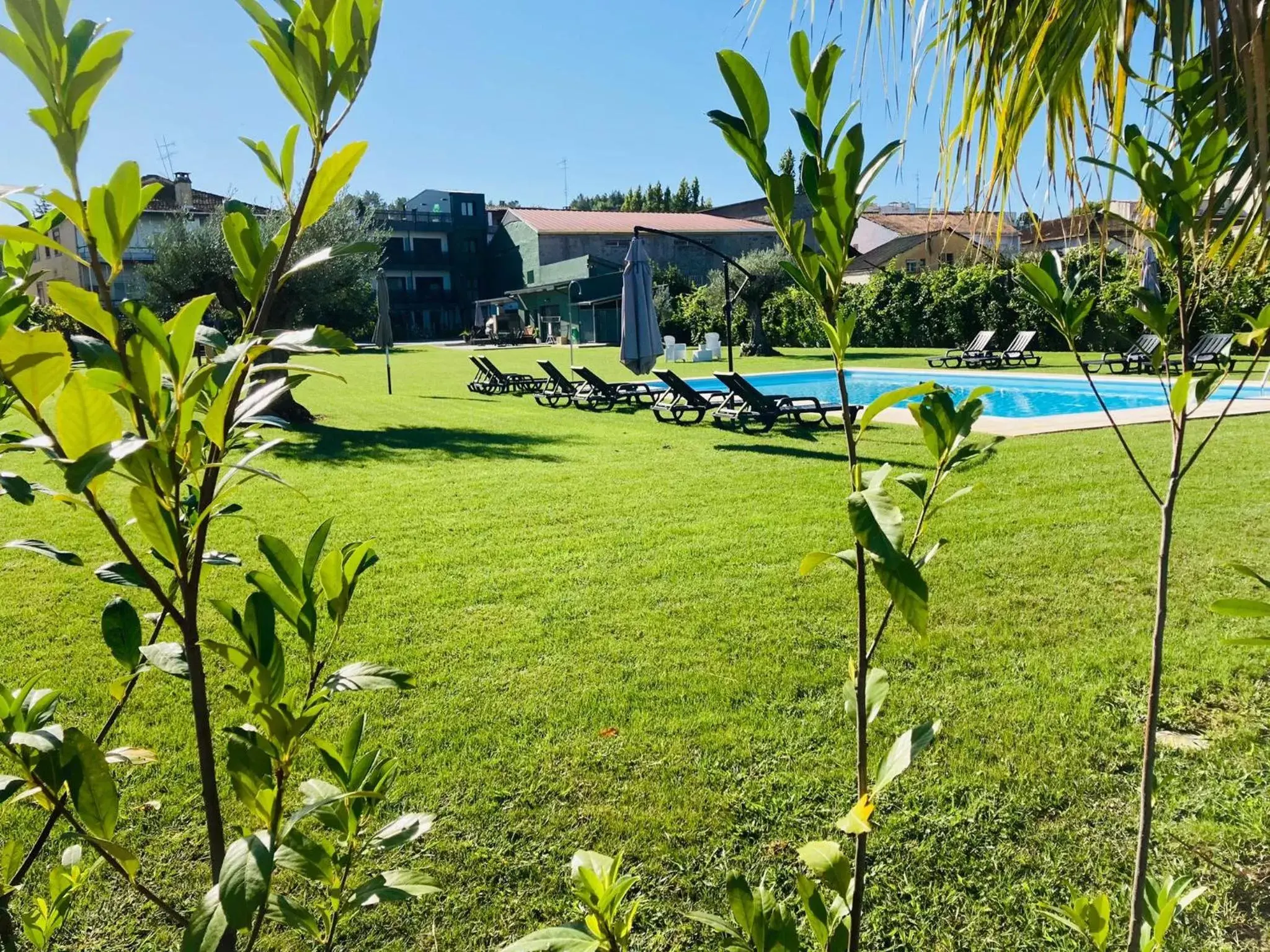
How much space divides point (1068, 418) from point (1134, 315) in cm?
1145

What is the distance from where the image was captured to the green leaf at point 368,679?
1.02 metres

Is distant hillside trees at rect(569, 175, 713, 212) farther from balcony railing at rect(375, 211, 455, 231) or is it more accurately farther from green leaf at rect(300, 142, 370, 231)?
green leaf at rect(300, 142, 370, 231)

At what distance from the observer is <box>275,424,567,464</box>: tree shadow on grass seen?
10672 millimetres

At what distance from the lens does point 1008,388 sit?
63.2 feet

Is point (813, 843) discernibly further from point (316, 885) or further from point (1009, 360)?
point (1009, 360)

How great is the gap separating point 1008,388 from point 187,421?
20.5 meters

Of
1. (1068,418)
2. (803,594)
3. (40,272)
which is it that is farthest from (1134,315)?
(1068,418)

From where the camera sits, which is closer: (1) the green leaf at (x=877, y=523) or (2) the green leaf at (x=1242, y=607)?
(1) the green leaf at (x=877, y=523)

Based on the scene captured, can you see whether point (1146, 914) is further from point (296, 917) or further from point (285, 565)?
point (285, 565)

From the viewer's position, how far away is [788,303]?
3388 cm

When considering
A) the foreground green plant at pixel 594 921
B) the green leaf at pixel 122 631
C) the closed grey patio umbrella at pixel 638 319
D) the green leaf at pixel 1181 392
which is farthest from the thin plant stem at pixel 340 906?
the closed grey patio umbrella at pixel 638 319

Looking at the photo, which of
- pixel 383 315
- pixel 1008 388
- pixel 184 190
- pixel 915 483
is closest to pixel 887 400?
pixel 915 483

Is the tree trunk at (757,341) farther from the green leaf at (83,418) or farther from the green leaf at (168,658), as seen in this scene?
the green leaf at (83,418)

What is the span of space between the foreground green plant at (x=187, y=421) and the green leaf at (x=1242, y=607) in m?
1.05
